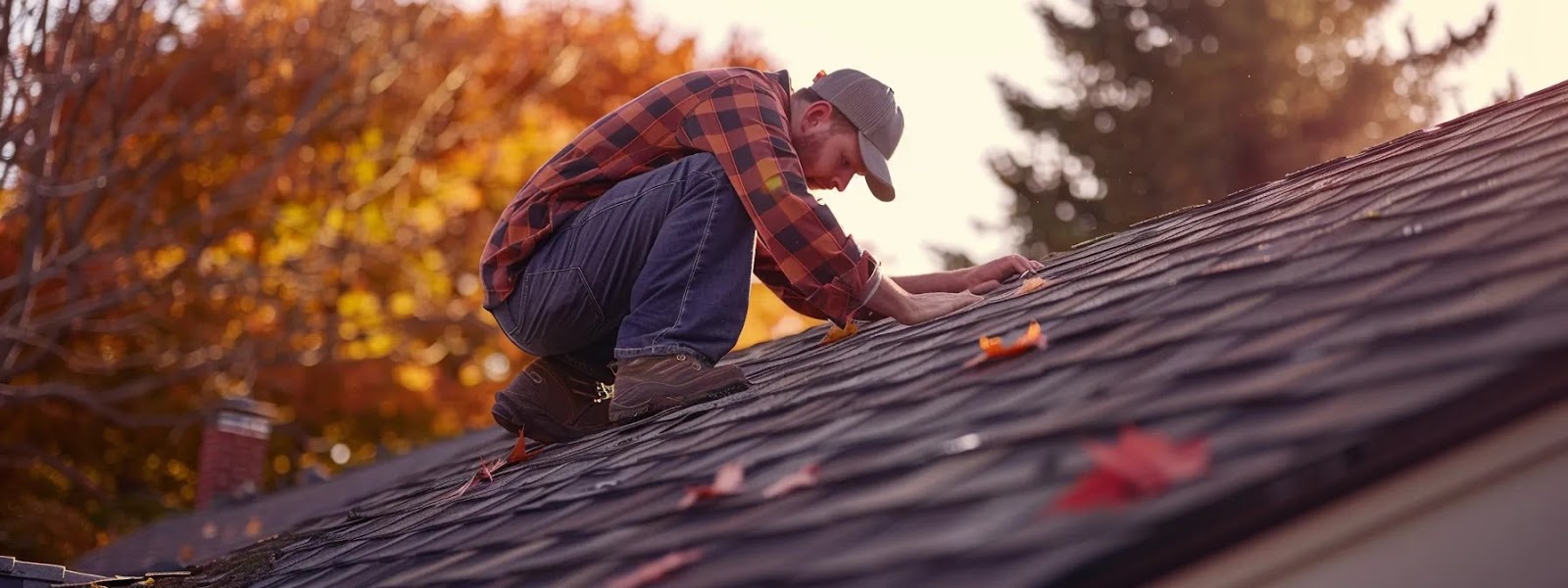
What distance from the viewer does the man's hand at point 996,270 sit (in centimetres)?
379

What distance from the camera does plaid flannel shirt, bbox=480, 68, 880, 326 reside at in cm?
316

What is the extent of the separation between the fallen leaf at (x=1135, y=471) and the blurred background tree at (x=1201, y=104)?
59.5 ft

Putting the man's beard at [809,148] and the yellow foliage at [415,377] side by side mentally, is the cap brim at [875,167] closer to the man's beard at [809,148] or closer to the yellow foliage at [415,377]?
the man's beard at [809,148]

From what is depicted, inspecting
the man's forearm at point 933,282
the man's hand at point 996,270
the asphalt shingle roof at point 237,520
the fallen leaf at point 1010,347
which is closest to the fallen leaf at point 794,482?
the fallen leaf at point 1010,347

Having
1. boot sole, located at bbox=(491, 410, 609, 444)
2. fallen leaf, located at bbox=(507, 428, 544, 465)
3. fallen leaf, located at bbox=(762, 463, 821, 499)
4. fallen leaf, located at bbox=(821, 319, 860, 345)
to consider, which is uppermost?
fallen leaf, located at bbox=(821, 319, 860, 345)

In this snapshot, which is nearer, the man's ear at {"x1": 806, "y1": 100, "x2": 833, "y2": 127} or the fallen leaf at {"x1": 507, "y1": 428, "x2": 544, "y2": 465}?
the man's ear at {"x1": 806, "y1": 100, "x2": 833, "y2": 127}

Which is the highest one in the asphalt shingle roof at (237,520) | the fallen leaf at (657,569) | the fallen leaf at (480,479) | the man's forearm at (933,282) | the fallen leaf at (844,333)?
the asphalt shingle roof at (237,520)

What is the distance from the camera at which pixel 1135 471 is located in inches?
54.6

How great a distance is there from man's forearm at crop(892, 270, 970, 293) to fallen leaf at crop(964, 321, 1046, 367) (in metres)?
1.36

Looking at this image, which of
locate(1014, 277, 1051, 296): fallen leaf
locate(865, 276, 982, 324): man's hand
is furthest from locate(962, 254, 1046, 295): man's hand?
locate(1014, 277, 1051, 296): fallen leaf

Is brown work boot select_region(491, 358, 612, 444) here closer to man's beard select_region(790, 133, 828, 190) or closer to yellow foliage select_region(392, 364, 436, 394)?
man's beard select_region(790, 133, 828, 190)

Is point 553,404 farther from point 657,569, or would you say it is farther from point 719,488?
point 657,569

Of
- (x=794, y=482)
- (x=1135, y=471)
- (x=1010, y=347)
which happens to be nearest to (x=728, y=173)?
(x=1010, y=347)

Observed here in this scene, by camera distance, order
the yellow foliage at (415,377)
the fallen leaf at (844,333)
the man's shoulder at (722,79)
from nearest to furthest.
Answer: the man's shoulder at (722,79) < the fallen leaf at (844,333) < the yellow foliage at (415,377)
